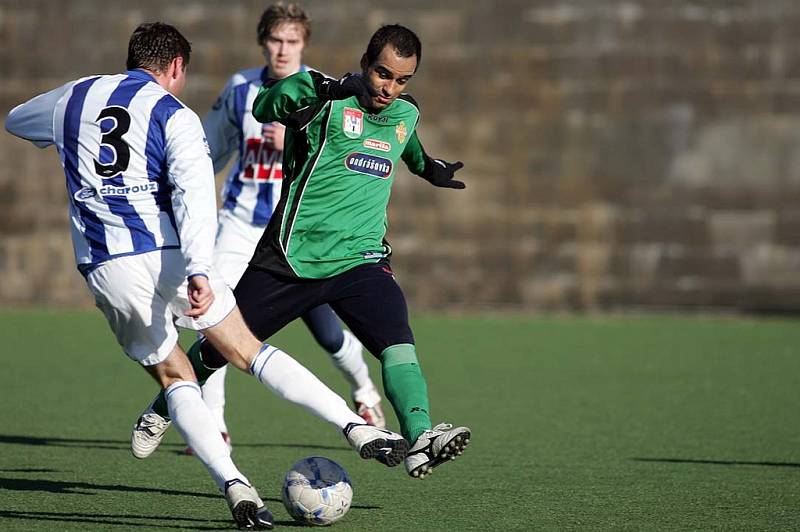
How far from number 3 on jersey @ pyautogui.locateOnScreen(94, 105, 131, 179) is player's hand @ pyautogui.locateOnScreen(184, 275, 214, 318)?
21.6 inches

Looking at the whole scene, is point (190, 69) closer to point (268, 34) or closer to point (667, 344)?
point (667, 344)

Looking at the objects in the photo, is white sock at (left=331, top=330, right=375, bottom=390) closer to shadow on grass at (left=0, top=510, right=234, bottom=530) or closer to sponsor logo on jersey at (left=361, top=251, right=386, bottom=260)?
sponsor logo on jersey at (left=361, top=251, right=386, bottom=260)

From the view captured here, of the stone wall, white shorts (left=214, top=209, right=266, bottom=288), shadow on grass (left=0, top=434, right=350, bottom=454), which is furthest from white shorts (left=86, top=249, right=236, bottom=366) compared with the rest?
the stone wall

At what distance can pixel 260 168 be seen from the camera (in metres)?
6.86

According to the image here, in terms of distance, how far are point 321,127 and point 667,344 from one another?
6.40 meters

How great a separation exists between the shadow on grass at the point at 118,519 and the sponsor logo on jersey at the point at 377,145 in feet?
5.24

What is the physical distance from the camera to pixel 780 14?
40.2 feet

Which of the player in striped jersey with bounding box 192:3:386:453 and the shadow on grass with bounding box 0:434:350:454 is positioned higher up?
the player in striped jersey with bounding box 192:3:386:453

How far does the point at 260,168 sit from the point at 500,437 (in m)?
1.90

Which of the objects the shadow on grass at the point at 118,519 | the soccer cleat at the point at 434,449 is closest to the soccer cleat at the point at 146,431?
the shadow on grass at the point at 118,519

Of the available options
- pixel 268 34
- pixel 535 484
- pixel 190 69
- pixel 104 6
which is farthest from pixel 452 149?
pixel 535 484

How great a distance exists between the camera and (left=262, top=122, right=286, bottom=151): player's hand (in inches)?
266

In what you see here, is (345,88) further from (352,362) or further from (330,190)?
(352,362)

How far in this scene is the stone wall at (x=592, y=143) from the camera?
12.4 metres
